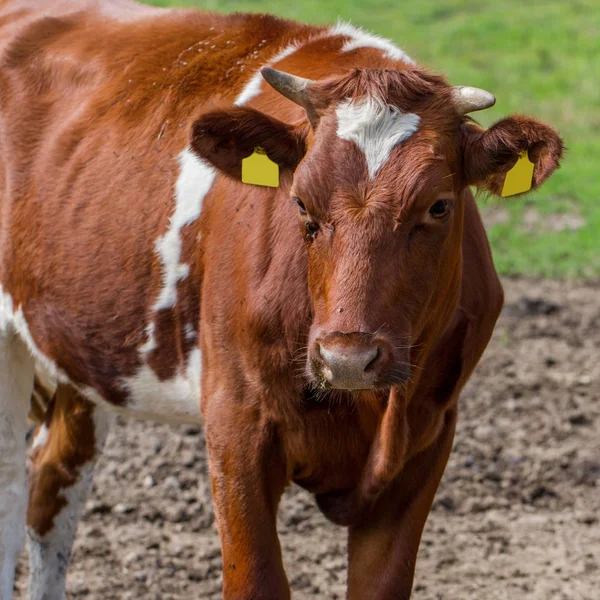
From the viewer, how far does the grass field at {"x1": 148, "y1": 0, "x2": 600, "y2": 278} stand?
1050cm

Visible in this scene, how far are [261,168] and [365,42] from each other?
853mm

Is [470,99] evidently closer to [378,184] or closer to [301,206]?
[378,184]

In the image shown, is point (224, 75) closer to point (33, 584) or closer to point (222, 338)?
point (222, 338)

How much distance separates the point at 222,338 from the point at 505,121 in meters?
1.20

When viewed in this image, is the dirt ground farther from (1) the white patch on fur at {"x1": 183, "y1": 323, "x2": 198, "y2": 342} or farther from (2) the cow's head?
(2) the cow's head

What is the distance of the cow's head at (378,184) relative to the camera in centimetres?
377

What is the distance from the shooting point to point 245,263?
441 cm

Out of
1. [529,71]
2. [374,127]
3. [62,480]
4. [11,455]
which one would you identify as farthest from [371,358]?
[529,71]

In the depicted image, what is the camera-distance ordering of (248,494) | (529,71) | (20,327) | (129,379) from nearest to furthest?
(248,494), (129,379), (20,327), (529,71)

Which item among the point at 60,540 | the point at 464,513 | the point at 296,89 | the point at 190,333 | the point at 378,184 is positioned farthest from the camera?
the point at 464,513

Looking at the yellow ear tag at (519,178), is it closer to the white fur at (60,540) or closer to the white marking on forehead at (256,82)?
the white marking on forehead at (256,82)

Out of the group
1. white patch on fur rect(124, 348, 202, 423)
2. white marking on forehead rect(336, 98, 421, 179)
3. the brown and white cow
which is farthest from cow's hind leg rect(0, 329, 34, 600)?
white marking on forehead rect(336, 98, 421, 179)

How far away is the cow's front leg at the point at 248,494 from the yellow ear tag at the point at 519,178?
1096 millimetres

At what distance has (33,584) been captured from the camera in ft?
19.0
